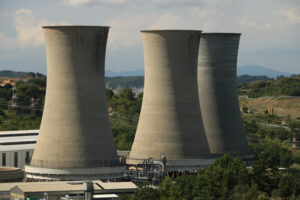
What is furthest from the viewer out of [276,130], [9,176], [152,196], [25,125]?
[276,130]

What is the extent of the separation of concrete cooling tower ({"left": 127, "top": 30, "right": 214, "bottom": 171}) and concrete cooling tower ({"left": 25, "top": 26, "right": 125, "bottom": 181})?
490 cm

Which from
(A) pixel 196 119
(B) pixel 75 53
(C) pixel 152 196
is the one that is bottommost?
(C) pixel 152 196

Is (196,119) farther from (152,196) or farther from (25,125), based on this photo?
(25,125)

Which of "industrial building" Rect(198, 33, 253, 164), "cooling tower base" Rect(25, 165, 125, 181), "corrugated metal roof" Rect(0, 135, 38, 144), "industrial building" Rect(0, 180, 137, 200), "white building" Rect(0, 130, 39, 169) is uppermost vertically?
"industrial building" Rect(198, 33, 253, 164)

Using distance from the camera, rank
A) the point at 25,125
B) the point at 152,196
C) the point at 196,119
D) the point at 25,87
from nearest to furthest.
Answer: the point at 152,196 < the point at 196,119 < the point at 25,125 < the point at 25,87

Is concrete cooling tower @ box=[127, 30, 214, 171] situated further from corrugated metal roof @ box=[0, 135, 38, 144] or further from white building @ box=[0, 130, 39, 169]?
corrugated metal roof @ box=[0, 135, 38, 144]

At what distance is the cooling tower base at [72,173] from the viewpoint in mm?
49219

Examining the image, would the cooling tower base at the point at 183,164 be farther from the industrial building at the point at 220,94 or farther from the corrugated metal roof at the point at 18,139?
the corrugated metal roof at the point at 18,139

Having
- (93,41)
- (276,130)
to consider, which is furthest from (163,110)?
(276,130)

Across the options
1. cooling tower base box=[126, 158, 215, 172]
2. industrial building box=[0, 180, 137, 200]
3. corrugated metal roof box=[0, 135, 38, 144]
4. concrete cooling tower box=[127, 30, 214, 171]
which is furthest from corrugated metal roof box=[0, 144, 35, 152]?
industrial building box=[0, 180, 137, 200]

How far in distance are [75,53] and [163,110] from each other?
777 cm

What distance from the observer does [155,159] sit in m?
54.4

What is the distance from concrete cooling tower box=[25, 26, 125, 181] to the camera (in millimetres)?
48250

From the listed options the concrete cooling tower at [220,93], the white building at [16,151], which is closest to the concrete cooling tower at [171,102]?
the concrete cooling tower at [220,93]
